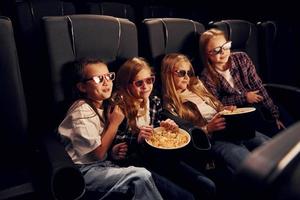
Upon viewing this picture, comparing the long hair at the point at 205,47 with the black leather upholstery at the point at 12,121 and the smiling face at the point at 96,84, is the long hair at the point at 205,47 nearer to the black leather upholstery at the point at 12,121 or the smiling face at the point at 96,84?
the smiling face at the point at 96,84

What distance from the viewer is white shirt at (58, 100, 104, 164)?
1.28 metres

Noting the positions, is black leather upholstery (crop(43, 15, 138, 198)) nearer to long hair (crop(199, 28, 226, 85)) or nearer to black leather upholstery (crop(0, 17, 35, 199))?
black leather upholstery (crop(0, 17, 35, 199))

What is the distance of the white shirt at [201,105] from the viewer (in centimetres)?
171

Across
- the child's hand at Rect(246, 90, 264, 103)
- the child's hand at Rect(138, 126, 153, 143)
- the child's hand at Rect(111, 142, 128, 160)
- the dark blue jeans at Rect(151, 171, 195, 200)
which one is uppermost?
the child's hand at Rect(138, 126, 153, 143)

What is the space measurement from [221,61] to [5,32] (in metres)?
1.09

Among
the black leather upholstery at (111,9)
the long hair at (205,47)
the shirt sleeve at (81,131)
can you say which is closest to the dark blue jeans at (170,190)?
the shirt sleeve at (81,131)

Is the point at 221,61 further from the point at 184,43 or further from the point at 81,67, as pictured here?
the point at 81,67

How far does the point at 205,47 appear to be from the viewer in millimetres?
1800

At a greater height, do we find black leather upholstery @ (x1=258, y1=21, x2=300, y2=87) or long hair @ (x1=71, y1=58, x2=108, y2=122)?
long hair @ (x1=71, y1=58, x2=108, y2=122)

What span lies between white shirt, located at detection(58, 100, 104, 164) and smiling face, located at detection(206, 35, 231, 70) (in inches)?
29.6

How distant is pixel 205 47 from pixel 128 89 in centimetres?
53

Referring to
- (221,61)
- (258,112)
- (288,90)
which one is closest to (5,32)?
(221,61)

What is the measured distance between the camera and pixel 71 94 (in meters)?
1.45

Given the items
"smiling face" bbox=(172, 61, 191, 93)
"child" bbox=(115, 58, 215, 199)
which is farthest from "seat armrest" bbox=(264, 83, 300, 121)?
"child" bbox=(115, 58, 215, 199)
